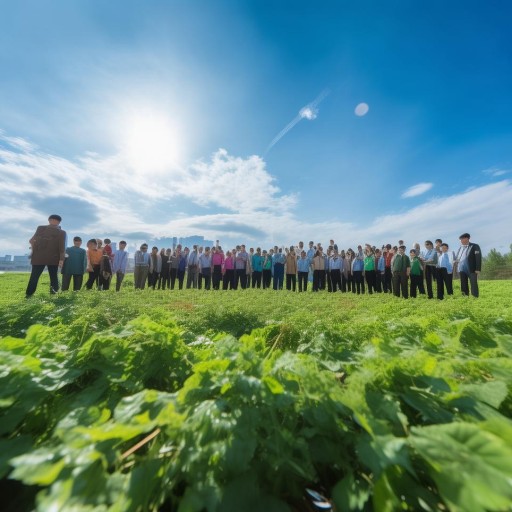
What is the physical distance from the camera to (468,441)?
2.47 feet

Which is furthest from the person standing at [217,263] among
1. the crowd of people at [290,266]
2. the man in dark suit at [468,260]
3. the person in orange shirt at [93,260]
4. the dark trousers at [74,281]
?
the man in dark suit at [468,260]

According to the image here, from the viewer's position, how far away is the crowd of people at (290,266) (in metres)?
11.0

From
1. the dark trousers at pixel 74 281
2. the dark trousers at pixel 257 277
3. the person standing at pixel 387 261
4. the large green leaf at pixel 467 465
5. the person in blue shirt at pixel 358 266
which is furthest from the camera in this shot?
the dark trousers at pixel 257 277

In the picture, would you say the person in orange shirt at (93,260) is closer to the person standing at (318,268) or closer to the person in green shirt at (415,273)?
the person standing at (318,268)

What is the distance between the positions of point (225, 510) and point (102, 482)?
0.31 meters

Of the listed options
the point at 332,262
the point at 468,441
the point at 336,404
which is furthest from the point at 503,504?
the point at 332,262

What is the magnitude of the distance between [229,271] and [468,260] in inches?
483

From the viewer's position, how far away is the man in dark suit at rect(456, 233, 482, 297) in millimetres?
10562

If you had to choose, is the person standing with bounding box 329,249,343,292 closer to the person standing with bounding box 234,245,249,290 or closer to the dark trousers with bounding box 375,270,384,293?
the dark trousers with bounding box 375,270,384,293

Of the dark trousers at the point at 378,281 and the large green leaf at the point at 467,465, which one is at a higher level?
the dark trousers at the point at 378,281

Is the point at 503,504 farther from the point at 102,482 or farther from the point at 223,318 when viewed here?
the point at 223,318

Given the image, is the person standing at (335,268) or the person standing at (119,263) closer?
the person standing at (119,263)

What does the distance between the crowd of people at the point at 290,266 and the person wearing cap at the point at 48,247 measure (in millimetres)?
41

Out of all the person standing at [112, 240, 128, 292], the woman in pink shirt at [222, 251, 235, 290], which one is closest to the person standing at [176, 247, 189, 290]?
the woman in pink shirt at [222, 251, 235, 290]
